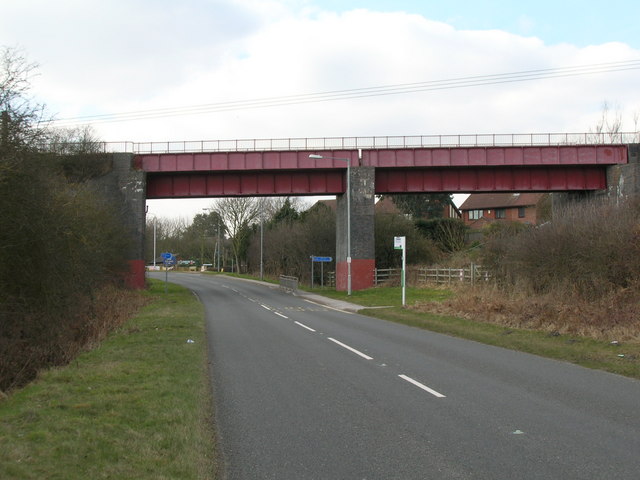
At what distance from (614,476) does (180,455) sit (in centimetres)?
398

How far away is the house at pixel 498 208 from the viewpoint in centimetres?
7644

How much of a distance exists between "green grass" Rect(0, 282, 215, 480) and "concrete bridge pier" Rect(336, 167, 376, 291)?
101ft

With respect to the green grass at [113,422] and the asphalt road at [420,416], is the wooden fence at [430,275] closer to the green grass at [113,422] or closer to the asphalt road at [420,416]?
the asphalt road at [420,416]

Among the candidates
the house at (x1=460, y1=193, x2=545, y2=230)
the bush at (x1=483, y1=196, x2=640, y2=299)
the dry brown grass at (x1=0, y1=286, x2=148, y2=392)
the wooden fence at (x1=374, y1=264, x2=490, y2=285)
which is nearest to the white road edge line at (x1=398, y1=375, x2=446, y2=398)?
the dry brown grass at (x1=0, y1=286, x2=148, y2=392)

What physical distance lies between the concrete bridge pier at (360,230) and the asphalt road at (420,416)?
92.9ft

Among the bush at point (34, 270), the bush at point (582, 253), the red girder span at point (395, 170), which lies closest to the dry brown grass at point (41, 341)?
the bush at point (34, 270)

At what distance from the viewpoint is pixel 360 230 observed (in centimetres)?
4197

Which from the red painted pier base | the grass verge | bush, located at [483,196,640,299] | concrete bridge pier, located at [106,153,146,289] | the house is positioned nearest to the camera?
the grass verge

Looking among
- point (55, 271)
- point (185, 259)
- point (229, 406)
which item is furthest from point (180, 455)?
point (185, 259)

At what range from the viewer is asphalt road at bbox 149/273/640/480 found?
5.47 metres

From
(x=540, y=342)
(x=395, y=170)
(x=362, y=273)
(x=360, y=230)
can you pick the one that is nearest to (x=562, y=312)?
(x=540, y=342)

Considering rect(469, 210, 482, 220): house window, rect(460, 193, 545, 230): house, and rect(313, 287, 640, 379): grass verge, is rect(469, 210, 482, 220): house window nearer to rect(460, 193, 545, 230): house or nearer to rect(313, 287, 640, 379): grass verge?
rect(460, 193, 545, 230): house

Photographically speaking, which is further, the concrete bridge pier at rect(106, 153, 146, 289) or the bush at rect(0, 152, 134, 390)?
the concrete bridge pier at rect(106, 153, 146, 289)

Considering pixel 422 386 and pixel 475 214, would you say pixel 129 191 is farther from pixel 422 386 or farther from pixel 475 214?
pixel 475 214
